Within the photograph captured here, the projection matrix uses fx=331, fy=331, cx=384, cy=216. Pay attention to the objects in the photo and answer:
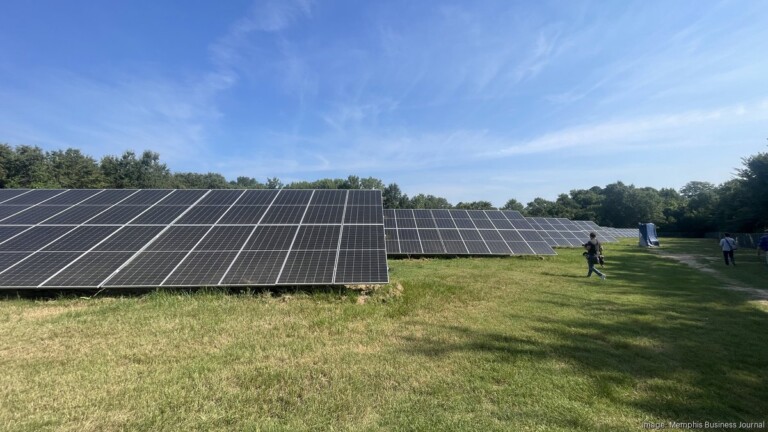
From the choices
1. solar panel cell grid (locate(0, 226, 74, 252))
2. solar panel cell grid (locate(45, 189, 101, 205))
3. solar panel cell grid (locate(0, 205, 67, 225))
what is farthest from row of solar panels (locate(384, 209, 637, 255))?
solar panel cell grid (locate(0, 205, 67, 225))

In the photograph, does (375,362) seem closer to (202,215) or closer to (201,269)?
(201,269)

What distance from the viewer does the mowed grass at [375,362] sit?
412cm

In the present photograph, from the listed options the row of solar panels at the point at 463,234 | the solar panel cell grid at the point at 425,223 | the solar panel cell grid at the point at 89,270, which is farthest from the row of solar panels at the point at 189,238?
the solar panel cell grid at the point at 425,223

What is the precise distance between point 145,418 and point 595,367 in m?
6.50

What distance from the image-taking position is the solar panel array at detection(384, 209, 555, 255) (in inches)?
812

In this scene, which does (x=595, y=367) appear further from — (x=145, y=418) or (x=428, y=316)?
(x=145, y=418)

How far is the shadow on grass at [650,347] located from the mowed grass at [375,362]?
0.12 feet

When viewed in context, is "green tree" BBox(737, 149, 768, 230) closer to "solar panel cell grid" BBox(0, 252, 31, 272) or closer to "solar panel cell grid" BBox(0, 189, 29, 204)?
"solar panel cell grid" BBox(0, 252, 31, 272)

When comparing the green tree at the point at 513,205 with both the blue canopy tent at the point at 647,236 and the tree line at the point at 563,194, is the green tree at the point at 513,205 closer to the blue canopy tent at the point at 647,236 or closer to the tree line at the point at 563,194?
the tree line at the point at 563,194

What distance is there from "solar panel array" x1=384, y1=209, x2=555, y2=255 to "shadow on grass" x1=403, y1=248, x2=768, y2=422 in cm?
1018

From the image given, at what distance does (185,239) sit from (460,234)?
54.9 ft

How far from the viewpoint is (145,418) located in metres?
4.03

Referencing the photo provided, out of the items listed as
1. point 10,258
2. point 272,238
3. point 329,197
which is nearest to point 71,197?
point 10,258

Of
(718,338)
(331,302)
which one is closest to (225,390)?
(331,302)
